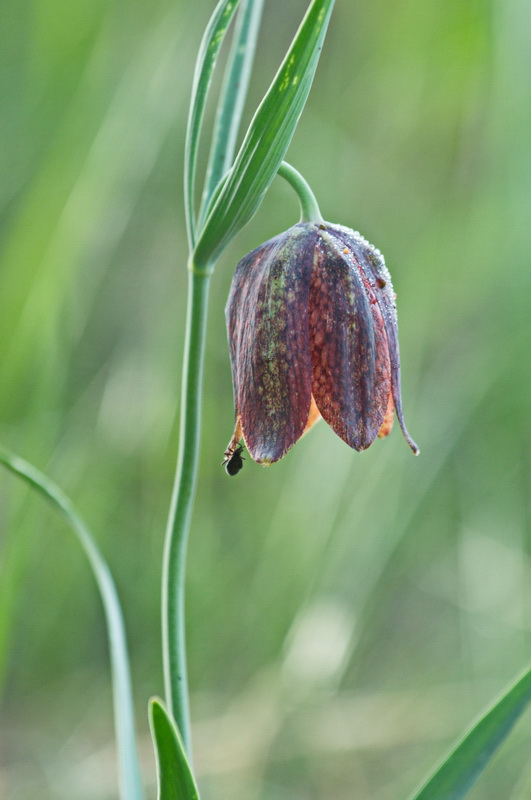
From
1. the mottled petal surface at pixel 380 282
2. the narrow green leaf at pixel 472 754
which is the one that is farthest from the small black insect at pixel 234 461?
the narrow green leaf at pixel 472 754

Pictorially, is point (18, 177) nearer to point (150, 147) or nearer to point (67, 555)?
point (150, 147)

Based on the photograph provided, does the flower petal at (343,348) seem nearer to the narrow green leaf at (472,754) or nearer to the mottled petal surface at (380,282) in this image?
the mottled petal surface at (380,282)

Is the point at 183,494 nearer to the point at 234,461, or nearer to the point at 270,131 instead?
the point at 234,461

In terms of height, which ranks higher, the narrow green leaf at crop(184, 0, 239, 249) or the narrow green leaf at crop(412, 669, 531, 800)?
the narrow green leaf at crop(184, 0, 239, 249)

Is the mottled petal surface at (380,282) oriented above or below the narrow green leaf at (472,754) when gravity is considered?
above

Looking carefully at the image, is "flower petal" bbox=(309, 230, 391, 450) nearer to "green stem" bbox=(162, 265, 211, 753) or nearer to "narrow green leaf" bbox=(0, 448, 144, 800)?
"green stem" bbox=(162, 265, 211, 753)

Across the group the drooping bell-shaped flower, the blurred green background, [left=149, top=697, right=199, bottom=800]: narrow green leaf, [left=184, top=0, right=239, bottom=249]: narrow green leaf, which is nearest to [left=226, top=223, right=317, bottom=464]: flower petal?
the drooping bell-shaped flower

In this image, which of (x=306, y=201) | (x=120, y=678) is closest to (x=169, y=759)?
(x=120, y=678)
